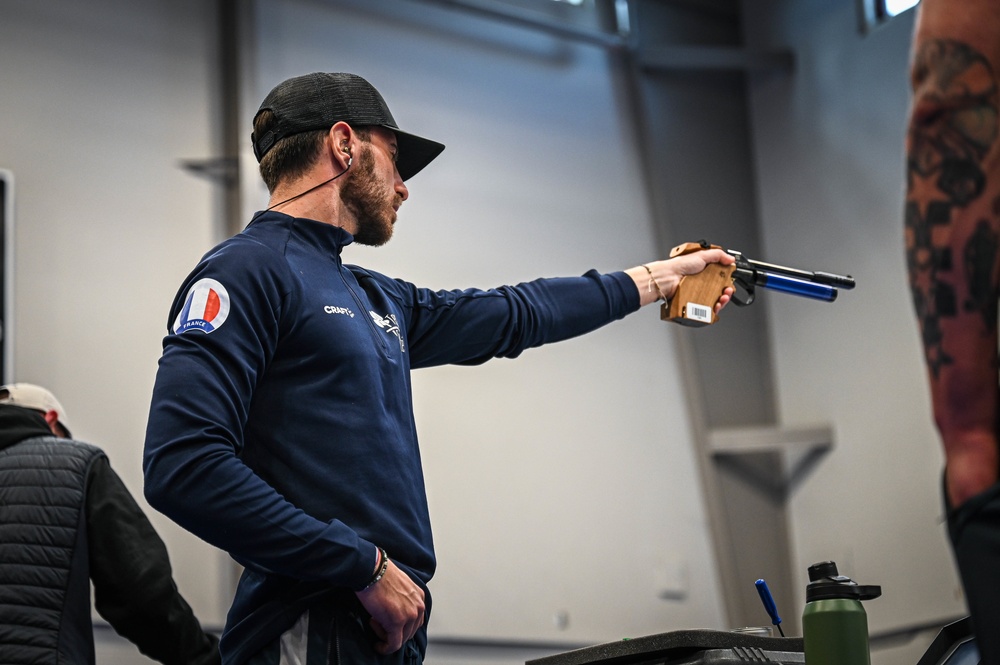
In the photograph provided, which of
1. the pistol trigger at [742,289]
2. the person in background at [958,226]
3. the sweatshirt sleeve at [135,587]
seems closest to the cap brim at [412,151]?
the pistol trigger at [742,289]

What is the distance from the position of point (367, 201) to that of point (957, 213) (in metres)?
1.19

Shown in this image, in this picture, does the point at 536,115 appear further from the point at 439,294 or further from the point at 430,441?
the point at 439,294

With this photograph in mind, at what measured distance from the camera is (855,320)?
16.6 ft

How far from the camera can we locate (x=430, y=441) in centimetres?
462

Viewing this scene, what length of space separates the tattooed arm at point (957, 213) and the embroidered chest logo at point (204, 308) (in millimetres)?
982

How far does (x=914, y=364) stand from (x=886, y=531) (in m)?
0.77

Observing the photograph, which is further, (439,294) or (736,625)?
(736,625)

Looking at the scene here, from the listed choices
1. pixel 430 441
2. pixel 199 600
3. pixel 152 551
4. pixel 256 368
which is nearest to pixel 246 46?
pixel 430 441

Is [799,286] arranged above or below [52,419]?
above

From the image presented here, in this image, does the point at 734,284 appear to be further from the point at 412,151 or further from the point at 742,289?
the point at 412,151

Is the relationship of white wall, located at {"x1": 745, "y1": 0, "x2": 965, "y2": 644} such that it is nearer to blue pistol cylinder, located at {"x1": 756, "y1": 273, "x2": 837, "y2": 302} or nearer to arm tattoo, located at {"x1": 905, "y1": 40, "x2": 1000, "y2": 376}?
blue pistol cylinder, located at {"x1": 756, "y1": 273, "x2": 837, "y2": 302}

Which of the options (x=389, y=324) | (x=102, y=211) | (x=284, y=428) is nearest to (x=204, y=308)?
(x=284, y=428)

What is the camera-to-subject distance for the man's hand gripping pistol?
2289 millimetres

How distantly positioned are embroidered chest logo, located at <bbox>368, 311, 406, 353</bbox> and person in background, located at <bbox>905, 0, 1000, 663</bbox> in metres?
1.00
